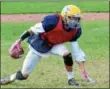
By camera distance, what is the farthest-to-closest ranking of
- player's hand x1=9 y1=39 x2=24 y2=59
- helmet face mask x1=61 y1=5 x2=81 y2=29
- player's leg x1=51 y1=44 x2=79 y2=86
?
player's hand x1=9 y1=39 x2=24 y2=59, player's leg x1=51 y1=44 x2=79 y2=86, helmet face mask x1=61 y1=5 x2=81 y2=29

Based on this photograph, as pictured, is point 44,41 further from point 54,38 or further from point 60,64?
point 60,64

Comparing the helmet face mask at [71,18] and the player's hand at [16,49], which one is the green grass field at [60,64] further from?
the helmet face mask at [71,18]

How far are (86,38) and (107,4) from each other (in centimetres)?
1028

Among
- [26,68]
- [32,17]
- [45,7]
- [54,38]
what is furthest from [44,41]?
[45,7]

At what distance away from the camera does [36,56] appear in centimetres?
949

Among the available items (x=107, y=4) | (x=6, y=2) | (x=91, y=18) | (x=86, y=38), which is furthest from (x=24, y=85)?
(x=6, y=2)

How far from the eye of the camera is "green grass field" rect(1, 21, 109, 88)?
32.6 ft

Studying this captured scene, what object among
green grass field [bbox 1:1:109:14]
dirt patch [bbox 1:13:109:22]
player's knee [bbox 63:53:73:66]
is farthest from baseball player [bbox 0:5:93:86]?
green grass field [bbox 1:1:109:14]

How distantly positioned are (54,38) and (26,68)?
763 millimetres

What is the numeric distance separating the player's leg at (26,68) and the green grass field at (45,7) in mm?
15507

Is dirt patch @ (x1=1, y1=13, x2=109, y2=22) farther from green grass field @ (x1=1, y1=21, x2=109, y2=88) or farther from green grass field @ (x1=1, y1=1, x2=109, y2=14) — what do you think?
green grass field @ (x1=1, y1=21, x2=109, y2=88)

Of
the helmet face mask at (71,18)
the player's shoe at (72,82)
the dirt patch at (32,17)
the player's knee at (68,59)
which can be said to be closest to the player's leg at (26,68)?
the player's knee at (68,59)

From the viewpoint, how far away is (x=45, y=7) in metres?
26.7

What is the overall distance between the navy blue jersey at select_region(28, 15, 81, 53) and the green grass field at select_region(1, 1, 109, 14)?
1565 centimetres
